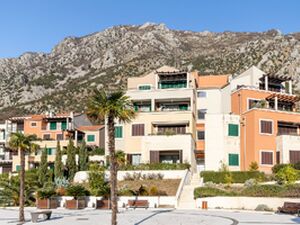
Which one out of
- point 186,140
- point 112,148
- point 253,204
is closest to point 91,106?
point 112,148

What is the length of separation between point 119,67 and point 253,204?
129 meters

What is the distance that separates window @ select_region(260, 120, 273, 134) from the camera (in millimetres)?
59156

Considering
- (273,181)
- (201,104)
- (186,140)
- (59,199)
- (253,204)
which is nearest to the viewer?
(253,204)

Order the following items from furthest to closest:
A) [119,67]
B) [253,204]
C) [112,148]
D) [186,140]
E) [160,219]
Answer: [119,67], [186,140], [253,204], [160,219], [112,148]

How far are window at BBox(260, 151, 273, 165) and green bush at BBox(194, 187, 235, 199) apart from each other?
15.8 m

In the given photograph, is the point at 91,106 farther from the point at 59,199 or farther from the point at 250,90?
the point at 250,90

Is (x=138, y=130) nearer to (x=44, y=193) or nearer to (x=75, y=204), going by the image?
(x=44, y=193)

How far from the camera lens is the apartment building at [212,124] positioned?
59.2 m

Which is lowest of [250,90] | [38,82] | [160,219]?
[160,219]

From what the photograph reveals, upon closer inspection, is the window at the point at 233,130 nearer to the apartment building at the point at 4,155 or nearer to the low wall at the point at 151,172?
the low wall at the point at 151,172

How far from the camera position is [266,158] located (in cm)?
5881

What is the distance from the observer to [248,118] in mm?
60156

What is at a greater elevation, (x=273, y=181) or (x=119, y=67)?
(x=119, y=67)

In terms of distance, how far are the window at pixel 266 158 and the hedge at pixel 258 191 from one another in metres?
14.3
